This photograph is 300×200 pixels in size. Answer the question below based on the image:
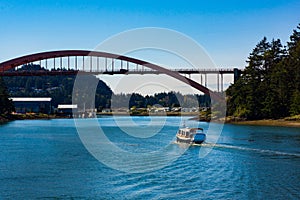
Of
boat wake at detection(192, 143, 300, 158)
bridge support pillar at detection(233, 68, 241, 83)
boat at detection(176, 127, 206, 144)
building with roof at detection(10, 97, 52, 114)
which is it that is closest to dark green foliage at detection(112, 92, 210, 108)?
building with roof at detection(10, 97, 52, 114)

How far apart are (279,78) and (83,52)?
2115 centimetres

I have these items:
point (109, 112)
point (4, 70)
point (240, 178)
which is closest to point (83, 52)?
point (4, 70)

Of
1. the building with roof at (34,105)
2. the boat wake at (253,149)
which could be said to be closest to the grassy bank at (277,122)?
the boat wake at (253,149)

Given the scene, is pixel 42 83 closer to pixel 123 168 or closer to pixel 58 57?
pixel 58 57

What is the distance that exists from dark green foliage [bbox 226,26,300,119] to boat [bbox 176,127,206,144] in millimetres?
21573

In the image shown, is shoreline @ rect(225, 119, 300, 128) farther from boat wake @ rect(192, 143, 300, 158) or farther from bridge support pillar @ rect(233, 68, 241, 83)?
boat wake @ rect(192, 143, 300, 158)

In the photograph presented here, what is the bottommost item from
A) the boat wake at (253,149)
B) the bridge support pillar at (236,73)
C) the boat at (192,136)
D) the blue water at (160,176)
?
the blue water at (160,176)

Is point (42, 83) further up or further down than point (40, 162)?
further up

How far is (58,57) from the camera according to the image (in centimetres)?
5378

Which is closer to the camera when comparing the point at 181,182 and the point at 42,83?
the point at 181,182

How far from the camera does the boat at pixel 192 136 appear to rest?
26734mm

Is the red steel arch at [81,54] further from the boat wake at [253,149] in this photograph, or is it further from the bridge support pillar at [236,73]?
the boat wake at [253,149]

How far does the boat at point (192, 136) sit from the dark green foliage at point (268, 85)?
2157 centimetres

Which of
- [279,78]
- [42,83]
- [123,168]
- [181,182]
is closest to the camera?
[181,182]
